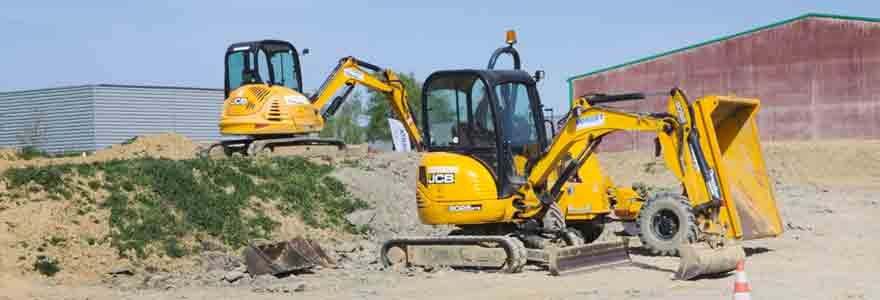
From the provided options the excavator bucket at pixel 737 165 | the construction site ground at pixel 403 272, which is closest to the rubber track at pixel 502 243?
the construction site ground at pixel 403 272

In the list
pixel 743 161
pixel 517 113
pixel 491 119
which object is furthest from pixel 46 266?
pixel 743 161

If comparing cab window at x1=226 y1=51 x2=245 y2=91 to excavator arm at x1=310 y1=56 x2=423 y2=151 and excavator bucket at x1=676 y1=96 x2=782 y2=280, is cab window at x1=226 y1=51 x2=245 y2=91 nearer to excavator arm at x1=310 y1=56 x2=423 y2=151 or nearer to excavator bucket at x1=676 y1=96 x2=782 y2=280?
excavator arm at x1=310 y1=56 x2=423 y2=151

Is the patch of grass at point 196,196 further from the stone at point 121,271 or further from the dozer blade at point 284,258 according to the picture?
the dozer blade at point 284,258

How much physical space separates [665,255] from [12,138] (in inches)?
1367

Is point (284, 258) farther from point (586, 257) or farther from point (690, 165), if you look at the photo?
point (690, 165)

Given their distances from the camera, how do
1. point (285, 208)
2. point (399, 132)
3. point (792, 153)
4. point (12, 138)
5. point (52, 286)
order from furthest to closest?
point (12, 138), point (792, 153), point (399, 132), point (285, 208), point (52, 286)

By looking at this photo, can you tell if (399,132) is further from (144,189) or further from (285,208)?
(144,189)

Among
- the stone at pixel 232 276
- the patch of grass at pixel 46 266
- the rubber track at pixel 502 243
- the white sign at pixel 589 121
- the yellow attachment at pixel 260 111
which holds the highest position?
the yellow attachment at pixel 260 111

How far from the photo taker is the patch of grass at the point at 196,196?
52.8ft

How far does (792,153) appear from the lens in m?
32.6

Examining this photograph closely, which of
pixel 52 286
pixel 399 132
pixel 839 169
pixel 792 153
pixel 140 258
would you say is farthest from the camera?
pixel 792 153

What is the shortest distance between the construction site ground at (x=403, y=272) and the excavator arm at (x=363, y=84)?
1.37 meters

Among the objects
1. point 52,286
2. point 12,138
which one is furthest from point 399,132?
point 12,138

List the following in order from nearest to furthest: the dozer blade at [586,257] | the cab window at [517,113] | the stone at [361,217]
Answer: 1. the dozer blade at [586,257]
2. the cab window at [517,113]
3. the stone at [361,217]
